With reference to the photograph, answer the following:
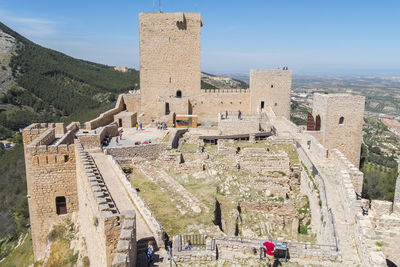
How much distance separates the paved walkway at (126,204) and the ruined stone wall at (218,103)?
34.2 ft

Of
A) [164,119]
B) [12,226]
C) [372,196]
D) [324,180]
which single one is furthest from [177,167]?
[12,226]

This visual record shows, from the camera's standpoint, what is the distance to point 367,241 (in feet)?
21.5

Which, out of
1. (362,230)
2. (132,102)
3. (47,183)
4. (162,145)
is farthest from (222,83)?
(362,230)

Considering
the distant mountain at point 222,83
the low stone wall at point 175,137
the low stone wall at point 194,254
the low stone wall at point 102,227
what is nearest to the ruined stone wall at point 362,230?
the low stone wall at point 194,254

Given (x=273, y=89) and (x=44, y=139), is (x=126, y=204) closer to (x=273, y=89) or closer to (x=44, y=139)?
(x=44, y=139)

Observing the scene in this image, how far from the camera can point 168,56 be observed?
885 inches

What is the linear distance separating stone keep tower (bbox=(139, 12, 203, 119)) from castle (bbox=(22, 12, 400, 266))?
7 centimetres

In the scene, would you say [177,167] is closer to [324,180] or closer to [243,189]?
[243,189]

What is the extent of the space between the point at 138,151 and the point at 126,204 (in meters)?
6.51

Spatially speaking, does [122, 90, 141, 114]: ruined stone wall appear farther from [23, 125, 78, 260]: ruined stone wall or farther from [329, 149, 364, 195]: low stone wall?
[329, 149, 364, 195]: low stone wall

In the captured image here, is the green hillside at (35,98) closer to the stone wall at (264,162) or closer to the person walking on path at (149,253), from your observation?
the stone wall at (264,162)

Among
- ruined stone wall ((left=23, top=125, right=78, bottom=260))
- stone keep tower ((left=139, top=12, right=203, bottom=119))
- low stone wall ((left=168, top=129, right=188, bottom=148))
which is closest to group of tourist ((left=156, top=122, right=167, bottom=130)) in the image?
low stone wall ((left=168, top=129, right=188, bottom=148))

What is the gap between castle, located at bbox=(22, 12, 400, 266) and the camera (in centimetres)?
692

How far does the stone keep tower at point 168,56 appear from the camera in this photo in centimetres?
2208
